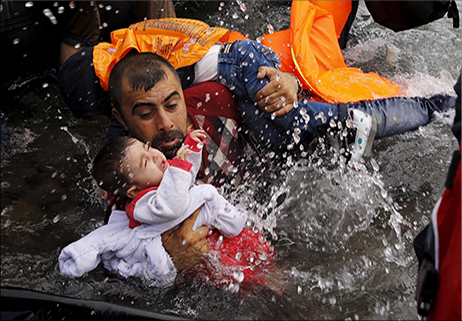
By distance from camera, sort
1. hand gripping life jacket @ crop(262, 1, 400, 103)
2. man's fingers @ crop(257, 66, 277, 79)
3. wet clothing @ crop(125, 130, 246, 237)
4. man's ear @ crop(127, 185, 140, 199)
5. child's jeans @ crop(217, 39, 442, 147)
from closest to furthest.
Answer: wet clothing @ crop(125, 130, 246, 237), man's ear @ crop(127, 185, 140, 199), man's fingers @ crop(257, 66, 277, 79), child's jeans @ crop(217, 39, 442, 147), hand gripping life jacket @ crop(262, 1, 400, 103)

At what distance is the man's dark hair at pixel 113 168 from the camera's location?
210cm

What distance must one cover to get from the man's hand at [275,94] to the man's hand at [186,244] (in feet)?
2.76

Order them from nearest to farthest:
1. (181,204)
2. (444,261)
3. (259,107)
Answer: (444,261)
(181,204)
(259,107)

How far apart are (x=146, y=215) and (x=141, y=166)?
0.82ft

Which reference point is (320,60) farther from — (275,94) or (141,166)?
(141,166)

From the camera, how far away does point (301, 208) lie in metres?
2.71

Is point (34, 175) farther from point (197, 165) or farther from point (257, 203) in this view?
point (257, 203)

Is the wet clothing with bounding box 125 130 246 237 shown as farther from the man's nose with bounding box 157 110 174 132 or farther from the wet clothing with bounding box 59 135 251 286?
the man's nose with bounding box 157 110 174 132

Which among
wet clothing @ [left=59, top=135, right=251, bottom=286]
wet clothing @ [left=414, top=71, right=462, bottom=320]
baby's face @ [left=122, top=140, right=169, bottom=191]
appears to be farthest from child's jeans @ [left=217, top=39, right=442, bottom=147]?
wet clothing @ [left=414, top=71, right=462, bottom=320]

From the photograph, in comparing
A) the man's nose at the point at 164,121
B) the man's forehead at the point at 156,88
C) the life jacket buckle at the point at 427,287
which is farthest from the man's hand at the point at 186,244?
the life jacket buckle at the point at 427,287

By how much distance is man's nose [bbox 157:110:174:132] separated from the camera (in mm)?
2434

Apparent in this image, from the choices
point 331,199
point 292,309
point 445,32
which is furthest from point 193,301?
point 445,32

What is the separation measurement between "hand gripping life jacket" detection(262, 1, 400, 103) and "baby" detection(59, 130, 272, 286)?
1.15 meters

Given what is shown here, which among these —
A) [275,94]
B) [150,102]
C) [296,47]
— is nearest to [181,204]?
[150,102]
